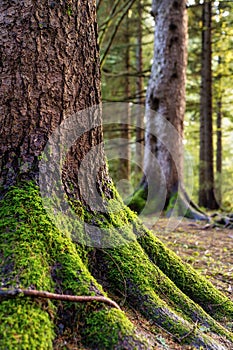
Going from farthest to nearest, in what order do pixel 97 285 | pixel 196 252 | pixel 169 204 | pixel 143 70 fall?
1. pixel 143 70
2. pixel 169 204
3. pixel 196 252
4. pixel 97 285

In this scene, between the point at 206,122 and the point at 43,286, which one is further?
the point at 206,122

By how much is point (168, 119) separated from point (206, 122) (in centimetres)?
392

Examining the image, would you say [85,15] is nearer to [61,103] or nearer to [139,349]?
[61,103]

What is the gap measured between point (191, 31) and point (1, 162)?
41.0ft

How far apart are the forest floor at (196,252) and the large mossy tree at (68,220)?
0.11 meters

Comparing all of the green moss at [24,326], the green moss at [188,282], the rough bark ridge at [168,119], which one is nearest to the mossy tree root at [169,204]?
the rough bark ridge at [168,119]

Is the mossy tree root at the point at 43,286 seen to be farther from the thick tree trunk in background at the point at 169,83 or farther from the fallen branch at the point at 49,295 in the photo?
the thick tree trunk in background at the point at 169,83

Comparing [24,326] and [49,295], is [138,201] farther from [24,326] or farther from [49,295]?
[24,326]

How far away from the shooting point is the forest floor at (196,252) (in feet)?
7.00

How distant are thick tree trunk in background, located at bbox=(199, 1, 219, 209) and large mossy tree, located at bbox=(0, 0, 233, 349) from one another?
9.20 m

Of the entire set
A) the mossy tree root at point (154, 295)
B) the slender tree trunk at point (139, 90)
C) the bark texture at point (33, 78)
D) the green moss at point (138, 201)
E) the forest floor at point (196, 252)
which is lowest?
the forest floor at point (196, 252)

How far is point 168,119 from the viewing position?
7988 millimetres

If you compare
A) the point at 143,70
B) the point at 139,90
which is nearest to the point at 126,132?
the point at 139,90

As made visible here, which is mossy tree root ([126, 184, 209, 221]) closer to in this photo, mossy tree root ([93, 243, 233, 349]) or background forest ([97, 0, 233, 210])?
background forest ([97, 0, 233, 210])
